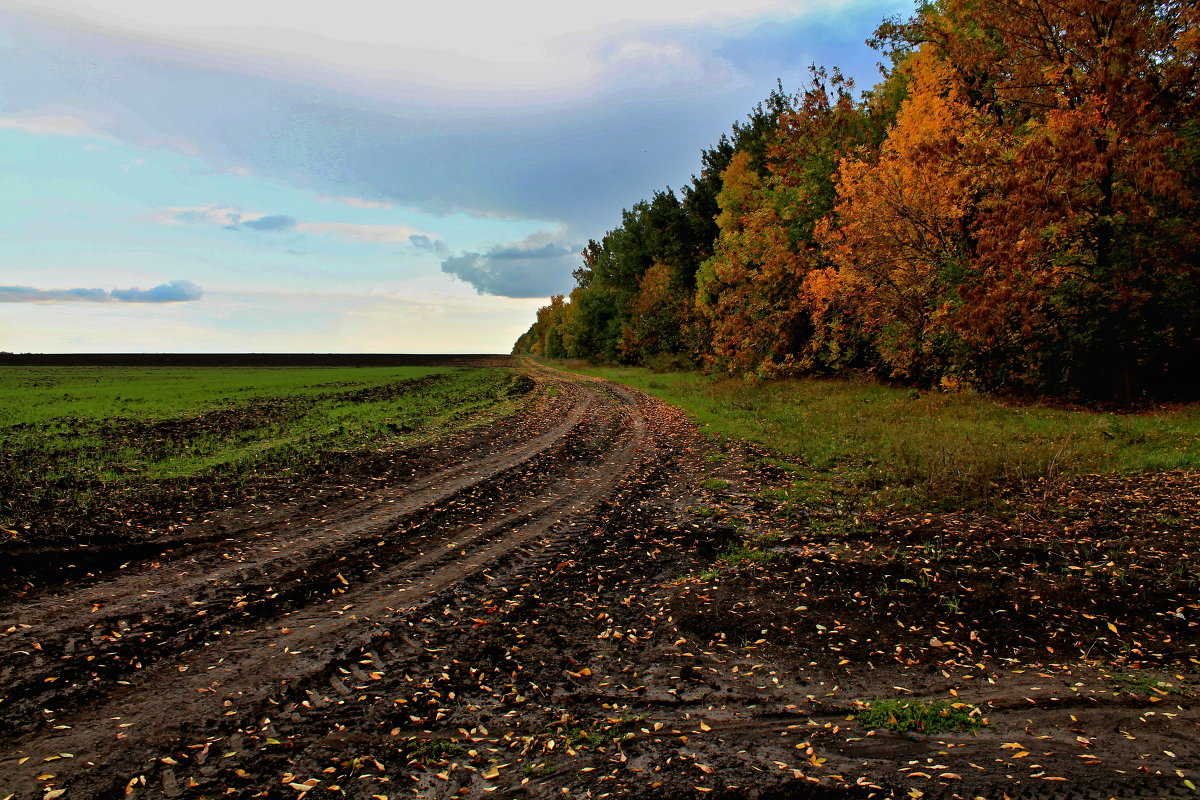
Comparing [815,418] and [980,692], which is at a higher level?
[815,418]

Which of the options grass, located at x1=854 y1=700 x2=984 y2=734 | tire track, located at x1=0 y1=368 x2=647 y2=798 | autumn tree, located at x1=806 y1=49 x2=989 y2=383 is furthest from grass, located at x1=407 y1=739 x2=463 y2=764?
autumn tree, located at x1=806 y1=49 x2=989 y2=383

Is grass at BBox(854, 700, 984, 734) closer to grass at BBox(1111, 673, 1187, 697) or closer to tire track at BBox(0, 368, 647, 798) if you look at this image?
grass at BBox(1111, 673, 1187, 697)

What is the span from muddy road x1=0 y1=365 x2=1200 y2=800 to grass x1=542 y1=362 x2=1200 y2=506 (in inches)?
211

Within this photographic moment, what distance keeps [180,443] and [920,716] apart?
66.8 feet

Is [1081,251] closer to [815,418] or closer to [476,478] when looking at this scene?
[815,418]

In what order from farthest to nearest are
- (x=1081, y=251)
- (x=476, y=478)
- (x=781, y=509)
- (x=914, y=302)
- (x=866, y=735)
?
(x=914, y=302) → (x=1081, y=251) → (x=476, y=478) → (x=781, y=509) → (x=866, y=735)

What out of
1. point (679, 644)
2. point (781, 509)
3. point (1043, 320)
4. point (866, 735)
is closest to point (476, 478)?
point (781, 509)

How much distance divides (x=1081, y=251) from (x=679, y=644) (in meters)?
21.5

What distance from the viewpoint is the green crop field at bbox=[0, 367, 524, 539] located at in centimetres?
1127

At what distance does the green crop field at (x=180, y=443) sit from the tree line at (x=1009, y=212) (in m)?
17.3

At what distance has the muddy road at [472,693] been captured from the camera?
4574 mm

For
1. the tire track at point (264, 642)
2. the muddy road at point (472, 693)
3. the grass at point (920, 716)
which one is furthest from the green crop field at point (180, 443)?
the grass at point (920, 716)

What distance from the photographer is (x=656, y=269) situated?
→ 55.5 meters

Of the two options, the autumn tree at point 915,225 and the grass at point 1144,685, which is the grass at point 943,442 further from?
the grass at point 1144,685
